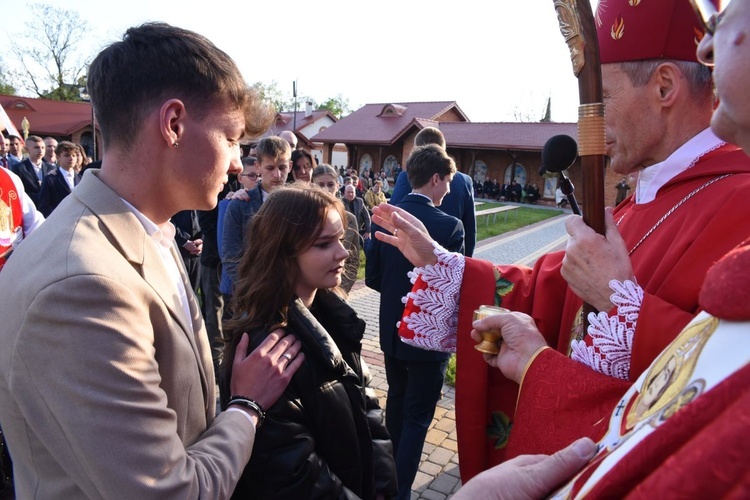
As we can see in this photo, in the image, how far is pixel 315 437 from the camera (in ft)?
5.77

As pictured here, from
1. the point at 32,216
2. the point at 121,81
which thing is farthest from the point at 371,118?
the point at 121,81

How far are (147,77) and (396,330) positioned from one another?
251 cm

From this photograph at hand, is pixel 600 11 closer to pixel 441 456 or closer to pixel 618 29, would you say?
pixel 618 29

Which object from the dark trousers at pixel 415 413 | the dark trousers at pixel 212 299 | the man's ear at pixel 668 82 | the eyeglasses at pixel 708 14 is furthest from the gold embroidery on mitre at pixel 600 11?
the dark trousers at pixel 212 299

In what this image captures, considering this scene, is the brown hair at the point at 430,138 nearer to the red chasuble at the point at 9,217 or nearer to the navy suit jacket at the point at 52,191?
the red chasuble at the point at 9,217

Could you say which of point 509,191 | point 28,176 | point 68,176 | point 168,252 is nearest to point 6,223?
point 168,252

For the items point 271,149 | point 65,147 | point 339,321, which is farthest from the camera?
point 65,147

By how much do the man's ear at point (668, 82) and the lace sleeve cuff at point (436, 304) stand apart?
98cm

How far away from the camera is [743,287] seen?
25.2 inches

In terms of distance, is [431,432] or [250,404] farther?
[431,432]

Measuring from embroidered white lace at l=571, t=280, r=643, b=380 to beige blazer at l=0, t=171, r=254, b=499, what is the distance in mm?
1108

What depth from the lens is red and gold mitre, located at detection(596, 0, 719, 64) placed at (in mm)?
1636

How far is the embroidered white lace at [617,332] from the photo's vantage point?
1361mm

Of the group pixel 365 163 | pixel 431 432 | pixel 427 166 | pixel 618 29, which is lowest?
pixel 431 432
